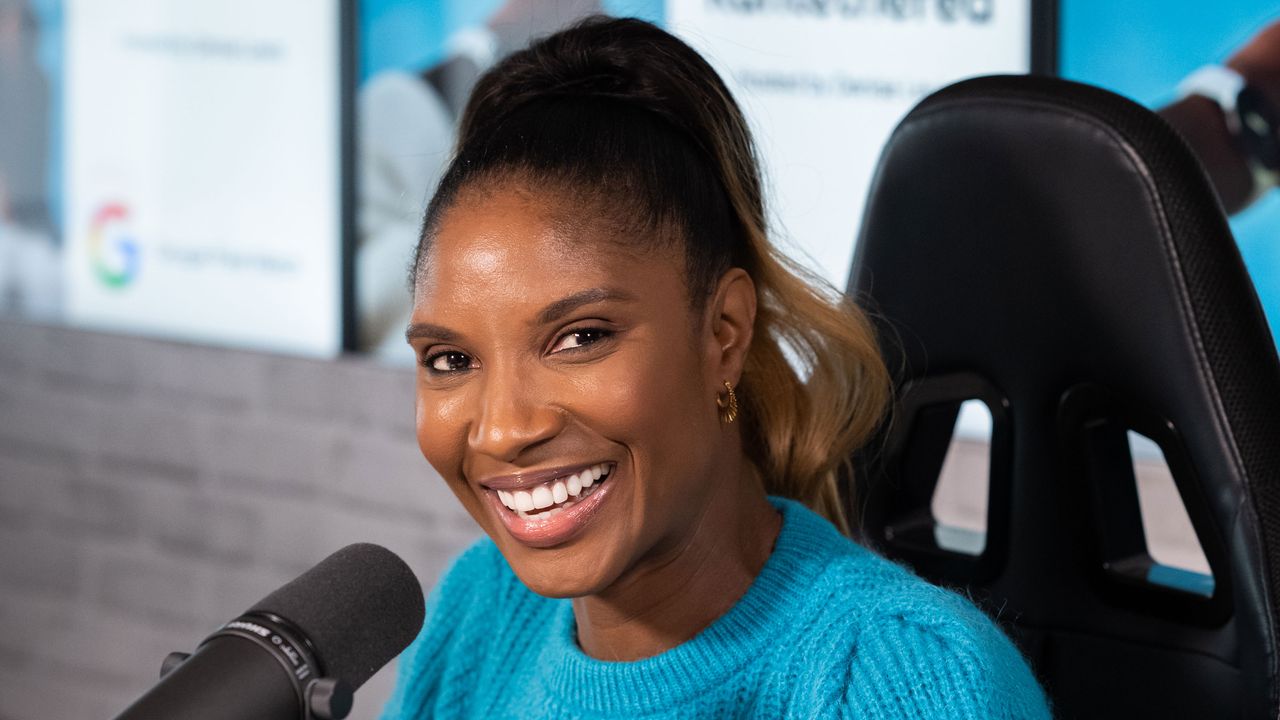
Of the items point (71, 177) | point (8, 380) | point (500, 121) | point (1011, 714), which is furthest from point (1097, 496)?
point (8, 380)

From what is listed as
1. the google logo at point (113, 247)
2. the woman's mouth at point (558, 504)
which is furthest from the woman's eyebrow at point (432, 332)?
the google logo at point (113, 247)

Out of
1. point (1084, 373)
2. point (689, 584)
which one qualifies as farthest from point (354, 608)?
point (1084, 373)

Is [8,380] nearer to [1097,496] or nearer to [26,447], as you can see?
[26,447]

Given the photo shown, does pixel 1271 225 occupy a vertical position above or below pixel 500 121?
below

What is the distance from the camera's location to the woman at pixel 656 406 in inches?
36.9

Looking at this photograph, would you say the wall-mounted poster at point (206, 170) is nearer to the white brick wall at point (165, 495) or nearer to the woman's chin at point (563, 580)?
the white brick wall at point (165, 495)

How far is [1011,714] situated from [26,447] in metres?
2.77

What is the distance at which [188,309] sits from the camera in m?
2.94

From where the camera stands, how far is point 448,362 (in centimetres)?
100

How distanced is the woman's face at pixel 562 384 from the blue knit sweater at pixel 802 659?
0.31 ft

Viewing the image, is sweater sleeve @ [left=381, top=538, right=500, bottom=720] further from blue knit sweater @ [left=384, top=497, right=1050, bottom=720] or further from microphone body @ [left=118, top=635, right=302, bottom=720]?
microphone body @ [left=118, top=635, right=302, bottom=720]

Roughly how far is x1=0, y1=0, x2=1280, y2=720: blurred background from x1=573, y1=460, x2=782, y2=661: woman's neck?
1012 millimetres

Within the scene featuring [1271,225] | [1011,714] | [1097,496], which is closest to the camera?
[1011,714]

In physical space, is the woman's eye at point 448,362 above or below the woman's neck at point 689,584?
above
